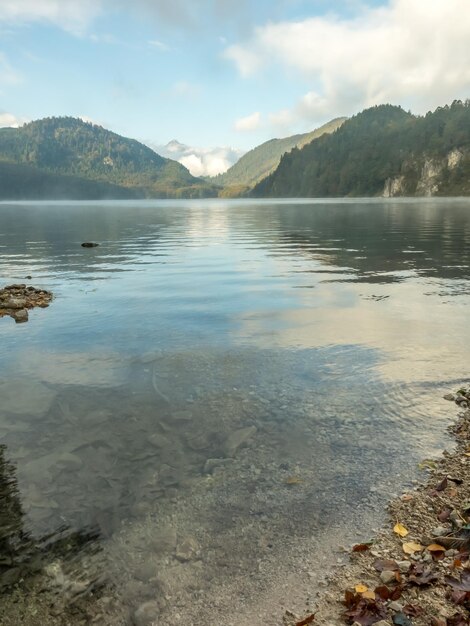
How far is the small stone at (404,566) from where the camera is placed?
556 centimetres

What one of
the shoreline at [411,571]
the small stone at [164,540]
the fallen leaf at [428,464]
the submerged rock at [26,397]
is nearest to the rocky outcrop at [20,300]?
the submerged rock at [26,397]

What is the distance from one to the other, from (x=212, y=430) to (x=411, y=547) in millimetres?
4553

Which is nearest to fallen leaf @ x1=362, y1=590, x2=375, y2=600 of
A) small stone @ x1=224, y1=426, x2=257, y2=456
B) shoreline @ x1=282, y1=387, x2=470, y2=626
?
shoreline @ x1=282, y1=387, x2=470, y2=626

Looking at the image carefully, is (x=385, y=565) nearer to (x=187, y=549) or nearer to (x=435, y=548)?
(x=435, y=548)

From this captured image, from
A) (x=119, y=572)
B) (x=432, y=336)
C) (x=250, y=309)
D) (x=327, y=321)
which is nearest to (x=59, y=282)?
(x=250, y=309)

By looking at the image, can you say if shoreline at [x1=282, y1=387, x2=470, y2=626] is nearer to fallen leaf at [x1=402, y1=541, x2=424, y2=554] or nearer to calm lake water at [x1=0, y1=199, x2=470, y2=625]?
fallen leaf at [x1=402, y1=541, x2=424, y2=554]

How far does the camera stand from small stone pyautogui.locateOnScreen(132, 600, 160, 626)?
512 cm

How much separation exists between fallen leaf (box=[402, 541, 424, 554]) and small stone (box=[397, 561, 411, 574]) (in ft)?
0.76

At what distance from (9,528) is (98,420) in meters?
3.46

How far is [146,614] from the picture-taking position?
17.2ft

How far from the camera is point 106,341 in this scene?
51.4 ft

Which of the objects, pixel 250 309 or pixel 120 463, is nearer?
pixel 120 463

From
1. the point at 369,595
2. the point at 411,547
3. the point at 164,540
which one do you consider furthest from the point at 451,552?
the point at 164,540

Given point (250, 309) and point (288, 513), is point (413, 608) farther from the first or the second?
point (250, 309)
